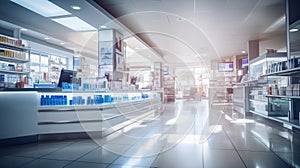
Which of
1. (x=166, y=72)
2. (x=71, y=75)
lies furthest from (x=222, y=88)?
(x=71, y=75)

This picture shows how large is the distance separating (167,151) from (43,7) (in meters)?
4.44

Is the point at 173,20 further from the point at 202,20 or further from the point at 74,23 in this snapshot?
the point at 74,23

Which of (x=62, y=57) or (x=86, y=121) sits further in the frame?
(x=62, y=57)

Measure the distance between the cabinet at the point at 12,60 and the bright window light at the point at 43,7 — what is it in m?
1.96

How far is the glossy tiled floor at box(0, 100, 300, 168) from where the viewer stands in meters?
2.44

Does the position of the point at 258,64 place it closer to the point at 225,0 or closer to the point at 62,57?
the point at 225,0

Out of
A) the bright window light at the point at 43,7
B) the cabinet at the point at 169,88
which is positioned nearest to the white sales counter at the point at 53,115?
the bright window light at the point at 43,7

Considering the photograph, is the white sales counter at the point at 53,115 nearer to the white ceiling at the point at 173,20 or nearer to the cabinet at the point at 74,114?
the cabinet at the point at 74,114

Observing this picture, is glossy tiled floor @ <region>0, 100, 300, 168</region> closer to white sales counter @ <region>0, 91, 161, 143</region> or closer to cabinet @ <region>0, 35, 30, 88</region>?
white sales counter @ <region>0, 91, 161, 143</region>

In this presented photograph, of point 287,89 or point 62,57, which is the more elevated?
point 62,57

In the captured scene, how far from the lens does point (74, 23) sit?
5.96 m

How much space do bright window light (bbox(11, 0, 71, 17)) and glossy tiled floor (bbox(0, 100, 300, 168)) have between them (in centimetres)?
315

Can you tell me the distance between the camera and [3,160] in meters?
2.60

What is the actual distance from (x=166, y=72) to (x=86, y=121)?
11.0m
